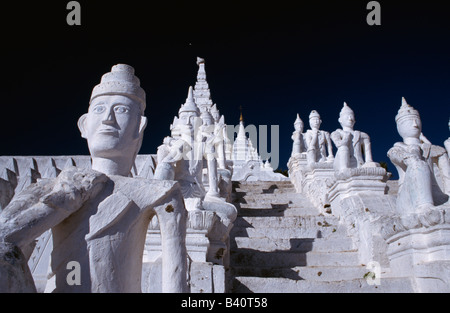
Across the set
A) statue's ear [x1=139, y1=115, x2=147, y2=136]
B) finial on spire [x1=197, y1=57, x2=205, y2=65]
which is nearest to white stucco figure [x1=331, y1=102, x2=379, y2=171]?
statue's ear [x1=139, y1=115, x2=147, y2=136]

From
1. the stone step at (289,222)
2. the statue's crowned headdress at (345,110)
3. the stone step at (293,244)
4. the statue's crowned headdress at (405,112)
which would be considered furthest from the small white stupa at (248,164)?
the statue's crowned headdress at (405,112)

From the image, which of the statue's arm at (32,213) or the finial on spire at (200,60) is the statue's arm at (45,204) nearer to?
the statue's arm at (32,213)

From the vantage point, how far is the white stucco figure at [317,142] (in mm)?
12525

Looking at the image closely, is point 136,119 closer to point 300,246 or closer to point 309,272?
point 309,272

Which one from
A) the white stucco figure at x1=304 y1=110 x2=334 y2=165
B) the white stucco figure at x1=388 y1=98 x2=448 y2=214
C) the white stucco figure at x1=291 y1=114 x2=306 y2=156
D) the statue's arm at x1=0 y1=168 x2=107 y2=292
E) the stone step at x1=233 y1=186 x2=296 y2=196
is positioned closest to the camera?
the statue's arm at x1=0 y1=168 x2=107 y2=292

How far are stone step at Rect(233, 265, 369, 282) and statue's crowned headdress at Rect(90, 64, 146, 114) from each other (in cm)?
337

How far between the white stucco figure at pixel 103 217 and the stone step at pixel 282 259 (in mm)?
3600

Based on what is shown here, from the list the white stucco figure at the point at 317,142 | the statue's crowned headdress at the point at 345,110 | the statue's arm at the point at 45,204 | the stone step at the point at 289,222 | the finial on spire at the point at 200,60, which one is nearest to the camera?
the statue's arm at the point at 45,204

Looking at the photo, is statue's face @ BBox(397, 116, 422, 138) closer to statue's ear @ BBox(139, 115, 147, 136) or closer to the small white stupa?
statue's ear @ BBox(139, 115, 147, 136)

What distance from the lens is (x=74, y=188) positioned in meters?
2.38

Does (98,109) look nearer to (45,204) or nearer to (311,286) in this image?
(45,204)

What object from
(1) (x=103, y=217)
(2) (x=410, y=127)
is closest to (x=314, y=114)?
(2) (x=410, y=127)

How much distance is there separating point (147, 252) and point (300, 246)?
8.58 feet

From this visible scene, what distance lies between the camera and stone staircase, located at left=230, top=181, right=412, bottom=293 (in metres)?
4.99
